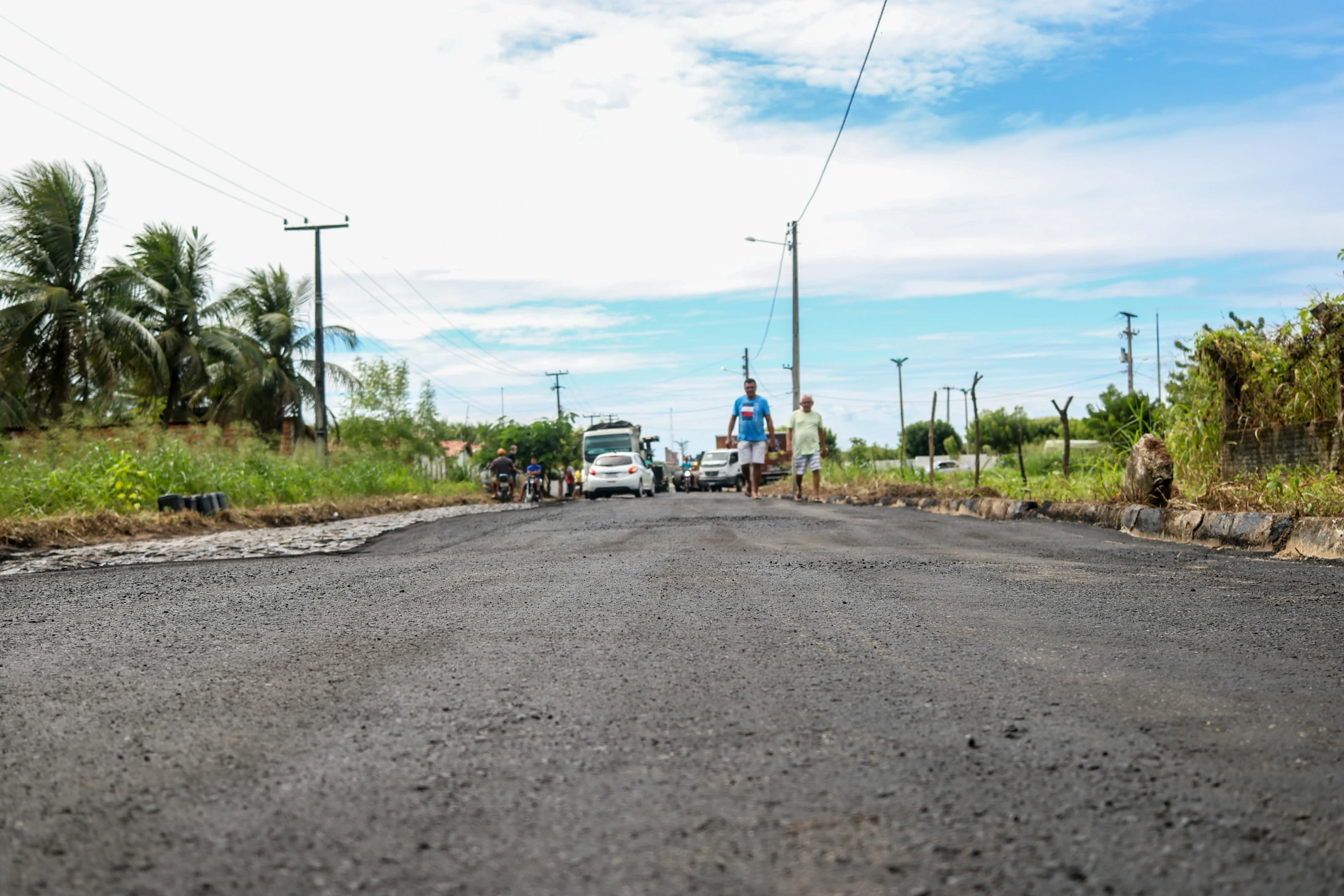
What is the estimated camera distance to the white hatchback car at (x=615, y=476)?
3019 centimetres

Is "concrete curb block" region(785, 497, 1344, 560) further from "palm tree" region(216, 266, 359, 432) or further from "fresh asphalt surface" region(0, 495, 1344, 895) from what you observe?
"palm tree" region(216, 266, 359, 432)

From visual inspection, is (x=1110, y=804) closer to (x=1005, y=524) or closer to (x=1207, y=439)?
(x=1005, y=524)

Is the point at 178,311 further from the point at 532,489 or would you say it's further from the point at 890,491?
the point at 890,491

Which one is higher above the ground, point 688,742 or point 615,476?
point 615,476

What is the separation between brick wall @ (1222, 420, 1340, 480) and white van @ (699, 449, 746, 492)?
106 feet

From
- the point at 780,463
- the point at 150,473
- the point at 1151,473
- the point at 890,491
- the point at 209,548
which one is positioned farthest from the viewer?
the point at 780,463

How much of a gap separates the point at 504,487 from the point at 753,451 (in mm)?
12723

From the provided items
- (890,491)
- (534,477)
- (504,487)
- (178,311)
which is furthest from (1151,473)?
(178,311)

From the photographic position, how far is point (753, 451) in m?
18.4

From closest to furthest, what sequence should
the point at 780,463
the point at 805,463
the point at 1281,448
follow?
the point at 1281,448, the point at 805,463, the point at 780,463

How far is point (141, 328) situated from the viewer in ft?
95.8

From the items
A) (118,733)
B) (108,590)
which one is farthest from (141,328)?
(118,733)

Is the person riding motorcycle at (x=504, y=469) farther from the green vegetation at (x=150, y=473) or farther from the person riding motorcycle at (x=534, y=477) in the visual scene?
the green vegetation at (x=150, y=473)

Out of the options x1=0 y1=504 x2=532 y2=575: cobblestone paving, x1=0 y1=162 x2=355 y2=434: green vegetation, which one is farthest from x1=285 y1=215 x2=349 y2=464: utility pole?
x1=0 y1=504 x2=532 y2=575: cobblestone paving
